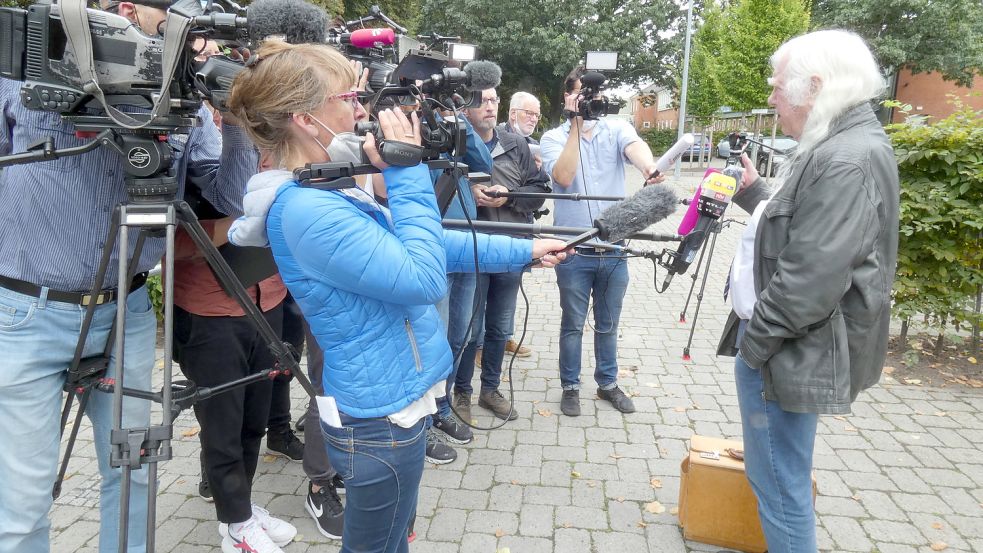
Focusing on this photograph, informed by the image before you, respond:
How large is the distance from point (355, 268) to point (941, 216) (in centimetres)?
487

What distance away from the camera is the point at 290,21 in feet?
8.35

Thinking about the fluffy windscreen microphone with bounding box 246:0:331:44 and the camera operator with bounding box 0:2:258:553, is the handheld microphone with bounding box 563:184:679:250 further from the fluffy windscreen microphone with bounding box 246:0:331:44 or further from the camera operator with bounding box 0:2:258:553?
the camera operator with bounding box 0:2:258:553

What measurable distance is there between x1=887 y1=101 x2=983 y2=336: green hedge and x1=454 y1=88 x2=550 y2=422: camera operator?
9.61 ft

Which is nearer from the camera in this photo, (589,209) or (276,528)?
(276,528)

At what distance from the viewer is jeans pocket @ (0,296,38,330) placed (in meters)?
1.87

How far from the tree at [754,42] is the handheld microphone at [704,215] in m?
17.6


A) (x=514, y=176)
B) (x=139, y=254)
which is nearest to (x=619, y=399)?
(x=514, y=176)

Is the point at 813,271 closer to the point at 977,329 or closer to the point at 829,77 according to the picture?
the point at 829,77

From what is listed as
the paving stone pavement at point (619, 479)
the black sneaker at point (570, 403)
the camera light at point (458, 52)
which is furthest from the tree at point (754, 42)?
the camera light at point (458, 52)

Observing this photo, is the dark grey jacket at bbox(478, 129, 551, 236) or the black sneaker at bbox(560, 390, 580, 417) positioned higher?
the dark grey jacket at bbox(478, 129, 551, 236)

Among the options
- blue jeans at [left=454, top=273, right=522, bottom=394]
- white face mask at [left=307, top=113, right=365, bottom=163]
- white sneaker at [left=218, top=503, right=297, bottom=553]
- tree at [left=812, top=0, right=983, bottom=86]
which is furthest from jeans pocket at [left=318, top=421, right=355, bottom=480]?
tree at [left=812, top=0, right=983, bottom=86]

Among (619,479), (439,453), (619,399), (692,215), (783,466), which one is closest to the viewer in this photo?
(783,466)

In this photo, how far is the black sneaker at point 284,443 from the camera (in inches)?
143

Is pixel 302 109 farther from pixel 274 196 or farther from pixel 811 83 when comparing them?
pixel 811 83
